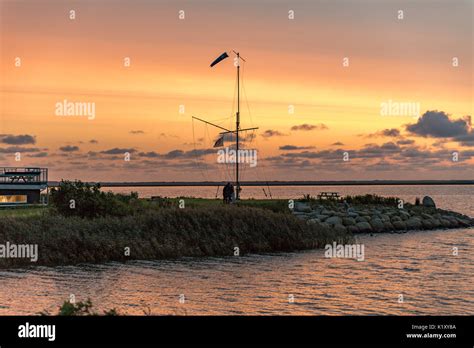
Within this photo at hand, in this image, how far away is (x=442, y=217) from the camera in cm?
7331

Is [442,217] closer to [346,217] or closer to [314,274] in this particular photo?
[346,217]

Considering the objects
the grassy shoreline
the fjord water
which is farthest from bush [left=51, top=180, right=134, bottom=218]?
the fjord water

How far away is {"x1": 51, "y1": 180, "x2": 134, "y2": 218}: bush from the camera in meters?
46.1

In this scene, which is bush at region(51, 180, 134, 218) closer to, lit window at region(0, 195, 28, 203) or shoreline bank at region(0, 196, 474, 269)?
shoreline bank at region(0, 196, 474, 269)

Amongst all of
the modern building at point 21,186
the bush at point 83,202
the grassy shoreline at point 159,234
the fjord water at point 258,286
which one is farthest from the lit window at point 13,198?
the fjord water at point 258,286

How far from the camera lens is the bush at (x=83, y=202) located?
46125 millimetres

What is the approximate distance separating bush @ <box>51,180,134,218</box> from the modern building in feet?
67.6

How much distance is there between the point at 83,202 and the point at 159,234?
8032 mm

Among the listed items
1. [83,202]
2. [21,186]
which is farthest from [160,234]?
[21,186]

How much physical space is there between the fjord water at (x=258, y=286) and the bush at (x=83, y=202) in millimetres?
8943

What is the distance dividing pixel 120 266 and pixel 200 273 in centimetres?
537

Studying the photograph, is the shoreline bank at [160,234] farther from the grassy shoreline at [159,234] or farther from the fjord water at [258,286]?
the fjord water at [258,286]

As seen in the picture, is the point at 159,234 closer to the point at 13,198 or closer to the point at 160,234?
the point at 160,234
